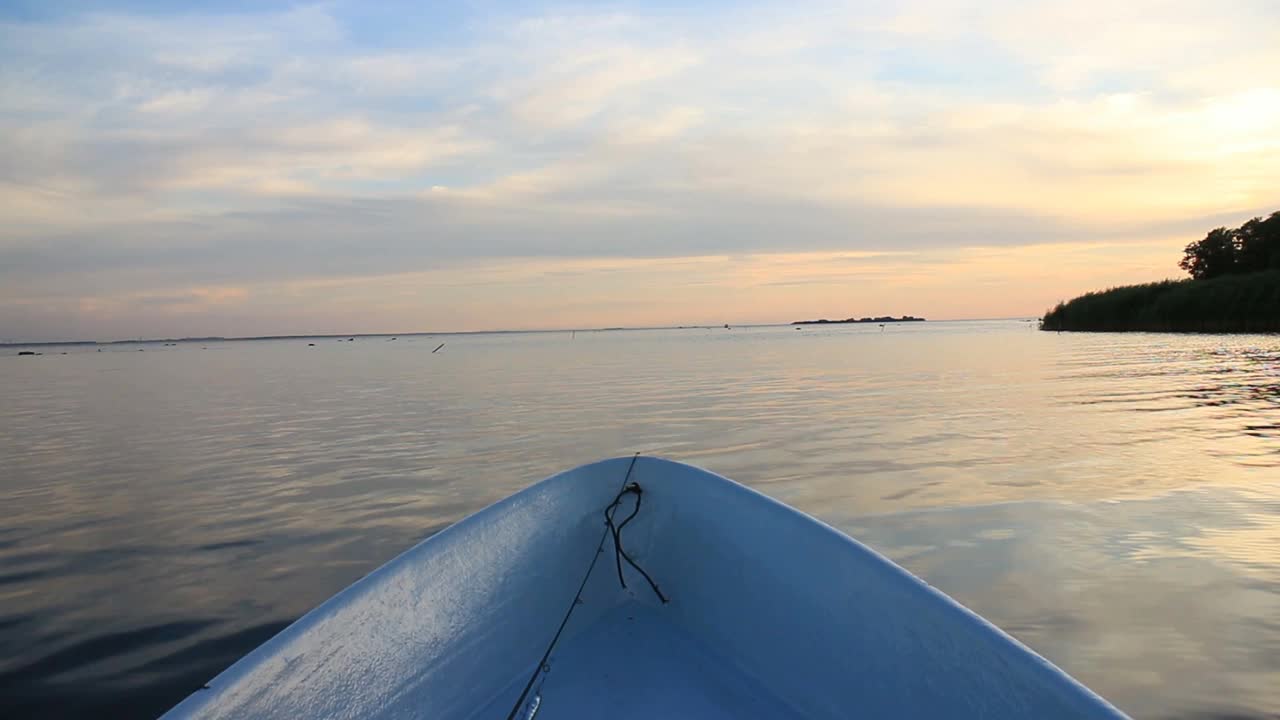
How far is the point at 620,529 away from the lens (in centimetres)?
396

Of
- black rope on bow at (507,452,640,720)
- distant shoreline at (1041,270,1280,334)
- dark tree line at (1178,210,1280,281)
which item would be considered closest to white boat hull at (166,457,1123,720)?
black rope on bow at (507,452,640,720)

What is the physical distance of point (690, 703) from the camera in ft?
9.36

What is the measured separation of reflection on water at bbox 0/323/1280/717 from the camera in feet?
13.4

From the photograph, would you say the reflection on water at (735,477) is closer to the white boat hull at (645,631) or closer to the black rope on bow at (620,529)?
the white boat hull at (645,631)

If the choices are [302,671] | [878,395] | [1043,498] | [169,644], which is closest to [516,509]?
[302,671]

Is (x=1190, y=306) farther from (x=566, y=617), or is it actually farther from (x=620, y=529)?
(x=566, y=617)

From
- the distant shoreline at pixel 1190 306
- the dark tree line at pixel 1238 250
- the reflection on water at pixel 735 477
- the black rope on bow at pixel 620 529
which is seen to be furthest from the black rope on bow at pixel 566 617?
the dark tree line at pixel 1238 250

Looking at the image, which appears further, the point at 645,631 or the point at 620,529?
Answer: the point at 620,529

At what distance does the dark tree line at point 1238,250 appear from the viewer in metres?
50.1

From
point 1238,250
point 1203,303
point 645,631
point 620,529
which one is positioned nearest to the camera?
point 645,631

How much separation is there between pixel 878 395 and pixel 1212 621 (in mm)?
12044

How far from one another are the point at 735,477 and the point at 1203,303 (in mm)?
40408

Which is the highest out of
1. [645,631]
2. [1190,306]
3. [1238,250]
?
[1238,250]

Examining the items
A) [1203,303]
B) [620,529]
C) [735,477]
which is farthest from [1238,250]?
[620,529]
